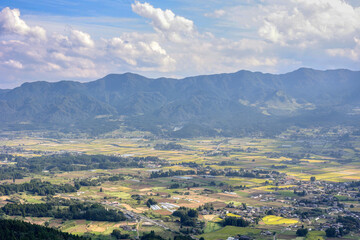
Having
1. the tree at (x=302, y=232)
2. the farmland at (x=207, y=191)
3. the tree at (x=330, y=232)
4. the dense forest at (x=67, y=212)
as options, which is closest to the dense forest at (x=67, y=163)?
the farmland at (x=207, y=191)

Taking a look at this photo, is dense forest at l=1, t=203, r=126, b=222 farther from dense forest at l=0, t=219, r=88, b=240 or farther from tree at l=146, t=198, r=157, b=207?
dense forest at l=0, t=219, r=88, b=240

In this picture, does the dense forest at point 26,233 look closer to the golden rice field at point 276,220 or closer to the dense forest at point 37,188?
the golden rice field at point 276,220

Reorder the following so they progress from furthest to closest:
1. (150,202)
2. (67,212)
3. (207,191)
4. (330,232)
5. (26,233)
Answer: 1. (207,191)
2. (150,202)
3. (67,212)
4. (330,232)
5. (26,233)

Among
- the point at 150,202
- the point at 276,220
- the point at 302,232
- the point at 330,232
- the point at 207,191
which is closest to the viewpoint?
the point at 330,232

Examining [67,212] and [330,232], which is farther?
[67,212]

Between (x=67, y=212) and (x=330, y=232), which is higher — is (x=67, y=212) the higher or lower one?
the higher one

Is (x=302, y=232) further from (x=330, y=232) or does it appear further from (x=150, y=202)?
(x=150, y=202)

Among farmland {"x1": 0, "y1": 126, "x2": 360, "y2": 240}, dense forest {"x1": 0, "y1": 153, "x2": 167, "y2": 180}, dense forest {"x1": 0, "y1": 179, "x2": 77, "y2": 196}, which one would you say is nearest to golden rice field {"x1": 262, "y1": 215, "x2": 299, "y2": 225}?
farmland {"x1": 0, "y1": 126, "x2": 360, "y2": 240}

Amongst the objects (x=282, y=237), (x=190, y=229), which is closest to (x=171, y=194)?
(x=190, y=229)

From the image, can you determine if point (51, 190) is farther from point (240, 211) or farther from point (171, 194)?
point (240, 211)

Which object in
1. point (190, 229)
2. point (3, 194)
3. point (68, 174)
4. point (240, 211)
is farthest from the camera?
point (68, 174)

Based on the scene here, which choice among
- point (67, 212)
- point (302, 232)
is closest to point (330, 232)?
point (302, 232)
